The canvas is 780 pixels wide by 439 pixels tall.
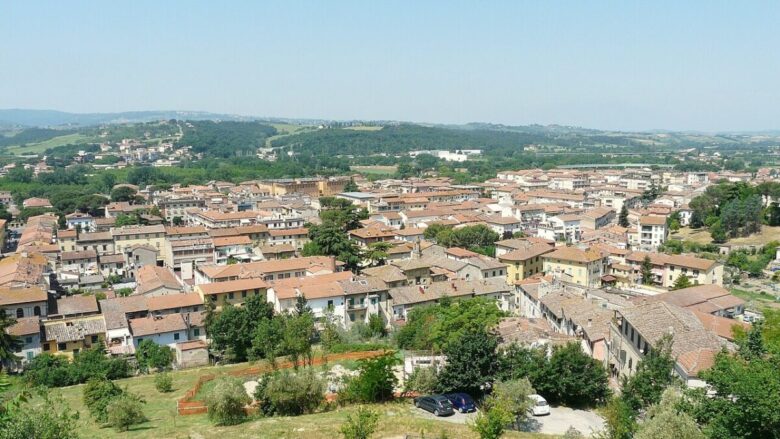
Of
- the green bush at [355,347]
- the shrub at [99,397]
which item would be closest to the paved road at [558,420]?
the green bush at [355,347]

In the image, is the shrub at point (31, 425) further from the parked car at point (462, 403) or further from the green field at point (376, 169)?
the green field at point (376, 169)

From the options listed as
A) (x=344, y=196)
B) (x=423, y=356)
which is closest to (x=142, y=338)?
(x=423, y=356)

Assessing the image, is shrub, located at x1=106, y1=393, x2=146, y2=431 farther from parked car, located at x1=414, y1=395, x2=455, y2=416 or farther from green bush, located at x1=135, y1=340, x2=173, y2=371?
green bush, located at x1=135, y1=340, x2=173, y2=371

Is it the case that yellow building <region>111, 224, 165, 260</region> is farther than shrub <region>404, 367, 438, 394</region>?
Yes

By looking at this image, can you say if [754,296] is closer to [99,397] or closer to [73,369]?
[99,397]

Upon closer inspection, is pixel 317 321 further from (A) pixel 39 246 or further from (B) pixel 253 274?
(A) pixel 39 246

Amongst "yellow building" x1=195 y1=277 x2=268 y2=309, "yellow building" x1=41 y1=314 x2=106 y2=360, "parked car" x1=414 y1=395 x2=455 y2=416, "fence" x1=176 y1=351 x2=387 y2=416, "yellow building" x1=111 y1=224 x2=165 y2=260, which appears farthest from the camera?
"yellow building" x1=111 y1=224 x2=165 y2=260

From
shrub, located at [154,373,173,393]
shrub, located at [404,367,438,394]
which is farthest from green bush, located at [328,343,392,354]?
shrub, located at [154,373,173,393]
